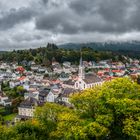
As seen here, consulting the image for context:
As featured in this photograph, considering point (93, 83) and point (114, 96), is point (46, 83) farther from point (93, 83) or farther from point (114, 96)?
point (114, 96)

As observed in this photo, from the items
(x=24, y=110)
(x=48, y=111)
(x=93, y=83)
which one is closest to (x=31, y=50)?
(x=93, y=83)

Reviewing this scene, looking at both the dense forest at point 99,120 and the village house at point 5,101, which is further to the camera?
the village house at point 5,101

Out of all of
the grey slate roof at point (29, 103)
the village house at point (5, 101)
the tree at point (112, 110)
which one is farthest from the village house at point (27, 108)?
the tree at point (112, 110)

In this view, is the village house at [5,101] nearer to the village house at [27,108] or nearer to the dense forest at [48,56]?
the village house at [27,108]

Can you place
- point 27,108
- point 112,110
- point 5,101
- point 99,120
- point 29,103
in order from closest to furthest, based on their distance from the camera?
point 99,120, point 112,110, point 27,108, point 29,103, point 5,101

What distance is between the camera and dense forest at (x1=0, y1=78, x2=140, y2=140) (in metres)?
27.2

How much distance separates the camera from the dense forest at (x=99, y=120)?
2722cm

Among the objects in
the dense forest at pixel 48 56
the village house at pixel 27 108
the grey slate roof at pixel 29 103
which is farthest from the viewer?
the dense forest at pixel 48 56

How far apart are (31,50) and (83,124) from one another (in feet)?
449

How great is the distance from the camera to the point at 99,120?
28.0 m

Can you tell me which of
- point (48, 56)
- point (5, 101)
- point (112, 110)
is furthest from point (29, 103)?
point (48, 56)

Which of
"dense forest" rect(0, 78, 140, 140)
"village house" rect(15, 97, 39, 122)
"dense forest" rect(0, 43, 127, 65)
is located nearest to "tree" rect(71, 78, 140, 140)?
"dense forest" rect(0, 78, 140, 140)

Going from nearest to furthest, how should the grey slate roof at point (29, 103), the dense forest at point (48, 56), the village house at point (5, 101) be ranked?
the grey slate roof at point (29, 103) → the village house at point (5, 101) → the dense forest at point (48, 56)

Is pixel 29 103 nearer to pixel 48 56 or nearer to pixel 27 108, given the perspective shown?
pixel 27 108
